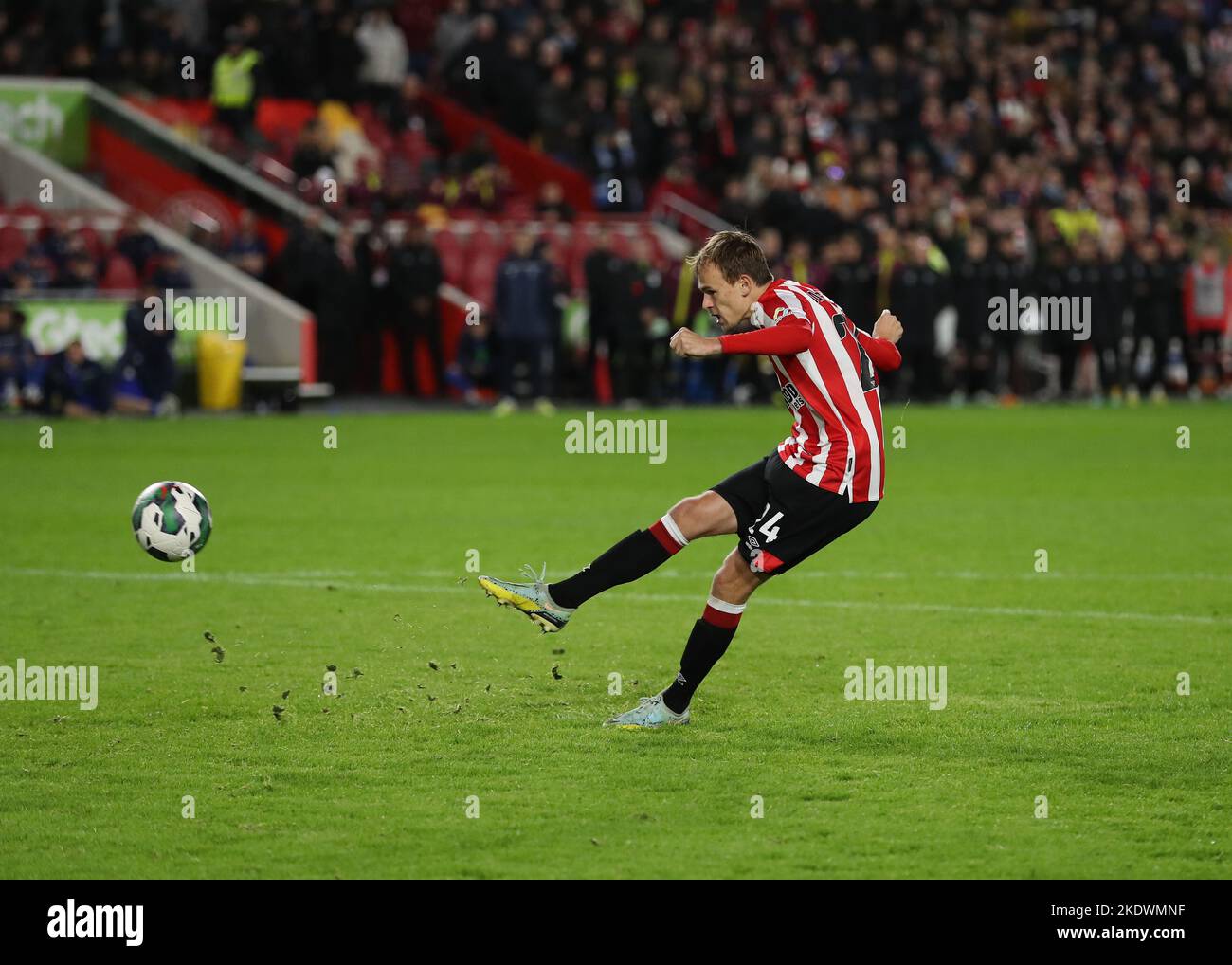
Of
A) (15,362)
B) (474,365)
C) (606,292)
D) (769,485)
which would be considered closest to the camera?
(769,485)

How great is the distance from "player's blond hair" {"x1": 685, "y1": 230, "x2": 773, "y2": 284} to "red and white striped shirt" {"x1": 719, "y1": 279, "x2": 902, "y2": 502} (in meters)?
0.11

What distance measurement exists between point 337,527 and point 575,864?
8225mm

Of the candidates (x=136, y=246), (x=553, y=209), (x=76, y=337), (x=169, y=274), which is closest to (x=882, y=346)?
(x=76, y=337)

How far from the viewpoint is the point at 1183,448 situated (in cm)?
1961

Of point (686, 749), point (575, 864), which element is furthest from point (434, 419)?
point (575, 864)

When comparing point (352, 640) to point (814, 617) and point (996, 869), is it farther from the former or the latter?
point (996, 869)

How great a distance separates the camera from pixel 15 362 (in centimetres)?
2144

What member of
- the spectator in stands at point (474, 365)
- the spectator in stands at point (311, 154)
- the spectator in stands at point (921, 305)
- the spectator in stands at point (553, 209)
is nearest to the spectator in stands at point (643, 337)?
the spectator in stands at point (474, 365)

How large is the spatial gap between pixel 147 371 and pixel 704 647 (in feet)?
52.7

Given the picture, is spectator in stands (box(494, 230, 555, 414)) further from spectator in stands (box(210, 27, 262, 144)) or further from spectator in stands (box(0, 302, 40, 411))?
spectator in stands (box(0, 302, 40, 411))

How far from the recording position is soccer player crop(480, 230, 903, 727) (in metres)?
7.23

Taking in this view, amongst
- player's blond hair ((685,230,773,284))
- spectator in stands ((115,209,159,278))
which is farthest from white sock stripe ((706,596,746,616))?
spectator in stands ((115,209,159,278))

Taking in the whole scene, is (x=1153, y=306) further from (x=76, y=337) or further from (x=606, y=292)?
(x=76, y=337)

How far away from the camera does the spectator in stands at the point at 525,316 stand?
80.2 feet
